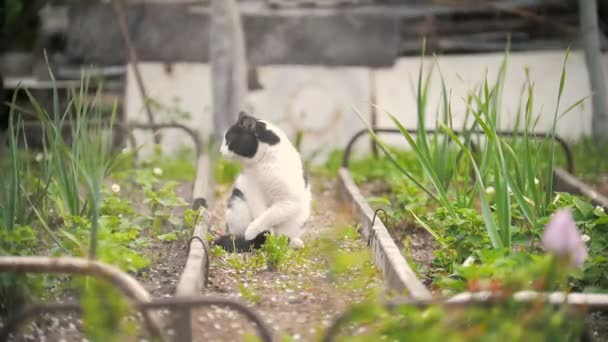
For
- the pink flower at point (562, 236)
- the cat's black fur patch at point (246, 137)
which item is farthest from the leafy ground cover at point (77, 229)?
the pink flower at point (562, 236)

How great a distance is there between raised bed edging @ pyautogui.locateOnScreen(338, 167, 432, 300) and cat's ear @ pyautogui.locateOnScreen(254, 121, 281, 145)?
0.68m

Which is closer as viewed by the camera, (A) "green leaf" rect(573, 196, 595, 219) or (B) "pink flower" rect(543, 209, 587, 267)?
(B) "pink flower" rect(543, 209, 587, 267)

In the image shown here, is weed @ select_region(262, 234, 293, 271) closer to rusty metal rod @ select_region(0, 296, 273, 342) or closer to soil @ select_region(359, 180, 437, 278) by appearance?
A: soil @ select_region(359, 180, 437, 278)

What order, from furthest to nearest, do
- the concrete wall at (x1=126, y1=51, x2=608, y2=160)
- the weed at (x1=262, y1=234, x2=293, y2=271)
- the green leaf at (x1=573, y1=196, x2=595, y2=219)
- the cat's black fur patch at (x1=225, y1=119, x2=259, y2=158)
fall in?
the concrete wall at (x1=126, y1=51, x2=608, y2=160)
the cat's black fur patch at (x1=225, y1=119, x2=259, y2=158)
the weed at (x1=262, y1=234, x2=293, y2=271)
the green leaf at (x1=573, y1=196, x2=595, y2=219)

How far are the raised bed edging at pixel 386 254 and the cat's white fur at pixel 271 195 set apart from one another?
0.40 metres

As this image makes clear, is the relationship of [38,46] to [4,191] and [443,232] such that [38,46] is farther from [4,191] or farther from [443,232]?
[443,232]

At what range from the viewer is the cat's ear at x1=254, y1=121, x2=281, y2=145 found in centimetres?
385

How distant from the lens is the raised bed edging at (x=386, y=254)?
9.45ft

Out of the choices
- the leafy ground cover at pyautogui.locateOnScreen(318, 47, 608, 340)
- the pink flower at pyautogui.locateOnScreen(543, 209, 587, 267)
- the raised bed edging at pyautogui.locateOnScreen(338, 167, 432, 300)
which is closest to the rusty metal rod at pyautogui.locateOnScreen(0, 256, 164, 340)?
the leafy ground cover at pyautogui.locateOnScreen(318, 47, 608, 340)

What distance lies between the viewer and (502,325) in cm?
207

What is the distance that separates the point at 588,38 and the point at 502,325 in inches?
210

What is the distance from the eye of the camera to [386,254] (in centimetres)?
338

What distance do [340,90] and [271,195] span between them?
380 cm

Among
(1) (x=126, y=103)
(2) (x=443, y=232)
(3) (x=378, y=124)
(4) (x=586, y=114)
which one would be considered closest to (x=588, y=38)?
(4) (x=586, y=114)
